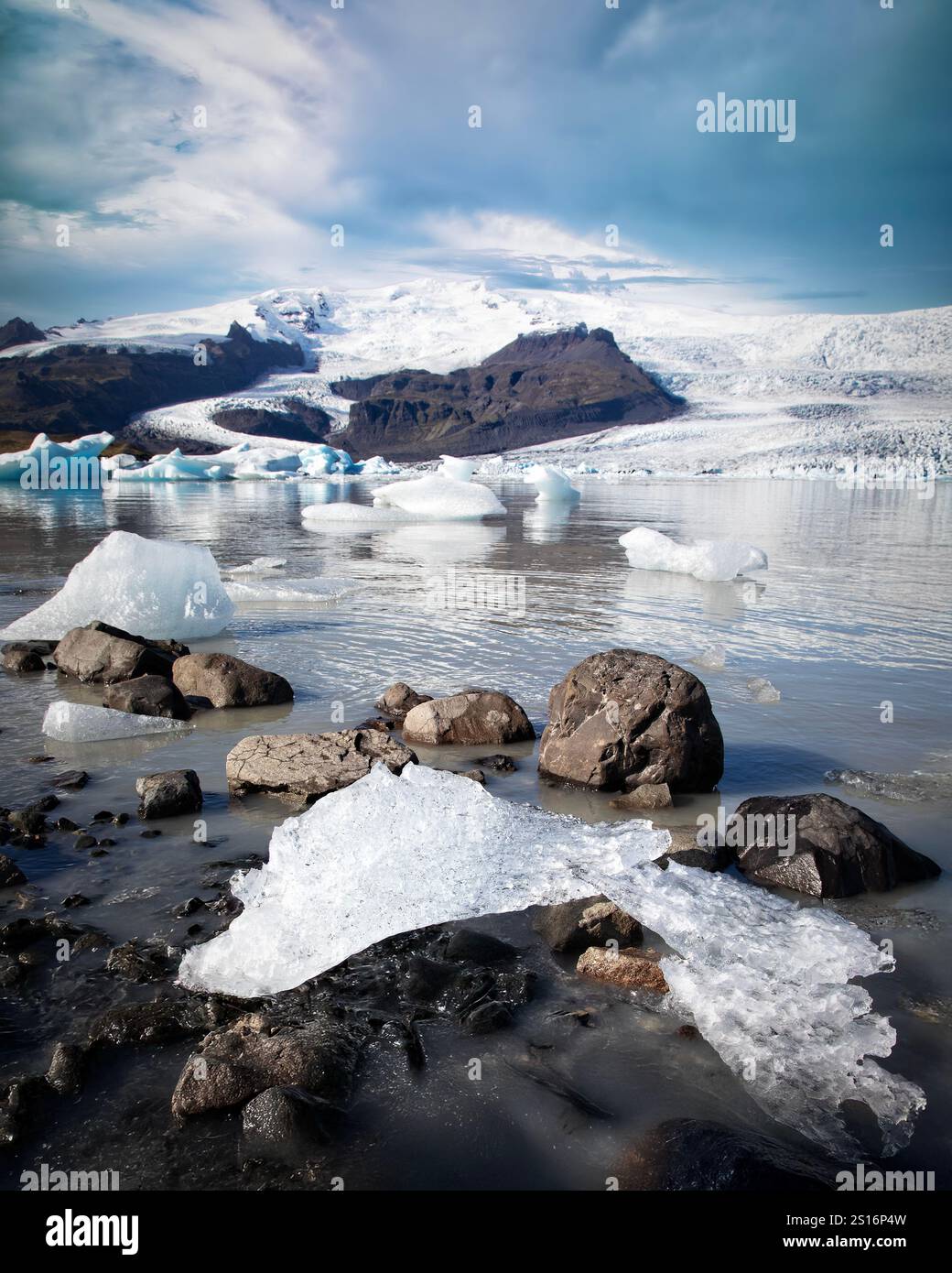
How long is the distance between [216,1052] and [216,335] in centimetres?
19401

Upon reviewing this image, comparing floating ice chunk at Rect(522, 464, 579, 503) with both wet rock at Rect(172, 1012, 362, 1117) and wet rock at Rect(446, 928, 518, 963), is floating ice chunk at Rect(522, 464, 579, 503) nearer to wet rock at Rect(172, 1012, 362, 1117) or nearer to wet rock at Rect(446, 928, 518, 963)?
wet rock at Rect(446, 928, 518, 963)

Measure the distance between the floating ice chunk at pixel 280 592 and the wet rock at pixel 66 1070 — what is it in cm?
893

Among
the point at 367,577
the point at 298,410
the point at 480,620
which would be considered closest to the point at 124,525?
the point at 367,577

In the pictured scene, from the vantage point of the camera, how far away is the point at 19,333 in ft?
593

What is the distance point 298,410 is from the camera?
461 ft

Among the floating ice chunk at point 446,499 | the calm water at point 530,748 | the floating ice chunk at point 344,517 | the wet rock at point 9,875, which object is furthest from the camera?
the floating ice chunk at point 446,499

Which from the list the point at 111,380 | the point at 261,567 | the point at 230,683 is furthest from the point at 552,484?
the point at 111,380

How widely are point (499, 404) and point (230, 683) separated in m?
156

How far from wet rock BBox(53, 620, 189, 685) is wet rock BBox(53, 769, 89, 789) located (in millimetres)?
2173

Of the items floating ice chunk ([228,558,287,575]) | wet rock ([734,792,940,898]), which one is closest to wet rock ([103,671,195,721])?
wet rock ([734,792,940,898])

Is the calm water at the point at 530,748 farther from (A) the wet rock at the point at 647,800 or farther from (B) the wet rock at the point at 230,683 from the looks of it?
(B) the wet rock at the point at 230,683

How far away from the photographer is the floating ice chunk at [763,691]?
7039 millimetres

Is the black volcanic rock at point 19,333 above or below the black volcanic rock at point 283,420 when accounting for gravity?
above

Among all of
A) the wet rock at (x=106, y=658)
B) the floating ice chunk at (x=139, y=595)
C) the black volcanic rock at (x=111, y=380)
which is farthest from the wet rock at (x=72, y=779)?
the black volcanic rock at (x=111, y=380)
